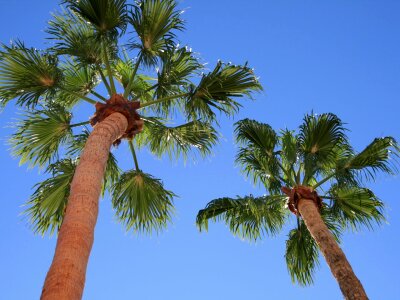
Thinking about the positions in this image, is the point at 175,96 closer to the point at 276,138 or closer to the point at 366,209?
the point at 276,138

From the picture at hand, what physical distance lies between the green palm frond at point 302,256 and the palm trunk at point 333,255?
46.4 inches

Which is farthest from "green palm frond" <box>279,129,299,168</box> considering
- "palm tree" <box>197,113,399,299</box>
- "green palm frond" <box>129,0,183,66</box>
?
"green palm frond" <box>129,0,183,66</box>

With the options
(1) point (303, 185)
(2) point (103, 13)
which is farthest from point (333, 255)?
(2) point (103, 13)

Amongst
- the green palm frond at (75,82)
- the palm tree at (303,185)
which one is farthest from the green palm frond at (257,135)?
the green palm frond at (75,82)

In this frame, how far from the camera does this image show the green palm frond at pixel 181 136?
9914 millimetres

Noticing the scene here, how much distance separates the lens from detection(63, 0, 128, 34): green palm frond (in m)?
8.00

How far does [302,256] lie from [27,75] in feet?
21.8

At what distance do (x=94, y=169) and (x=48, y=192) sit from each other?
11.4ft

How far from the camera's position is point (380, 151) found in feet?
33.0

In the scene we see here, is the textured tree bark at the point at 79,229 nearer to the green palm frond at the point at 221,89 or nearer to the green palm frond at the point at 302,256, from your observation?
the green palm frond at the point at 221,89

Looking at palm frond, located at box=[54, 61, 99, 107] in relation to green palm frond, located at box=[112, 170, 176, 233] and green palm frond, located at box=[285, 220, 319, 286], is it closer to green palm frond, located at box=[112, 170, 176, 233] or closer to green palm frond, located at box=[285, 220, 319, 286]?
green palm frond, located at box=[112, 170, 176, 233]

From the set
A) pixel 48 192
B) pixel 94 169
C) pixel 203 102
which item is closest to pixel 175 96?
pixel 203 102

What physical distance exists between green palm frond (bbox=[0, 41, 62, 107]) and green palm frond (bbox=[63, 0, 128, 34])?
3.18ft

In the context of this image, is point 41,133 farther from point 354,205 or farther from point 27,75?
point 354,205
